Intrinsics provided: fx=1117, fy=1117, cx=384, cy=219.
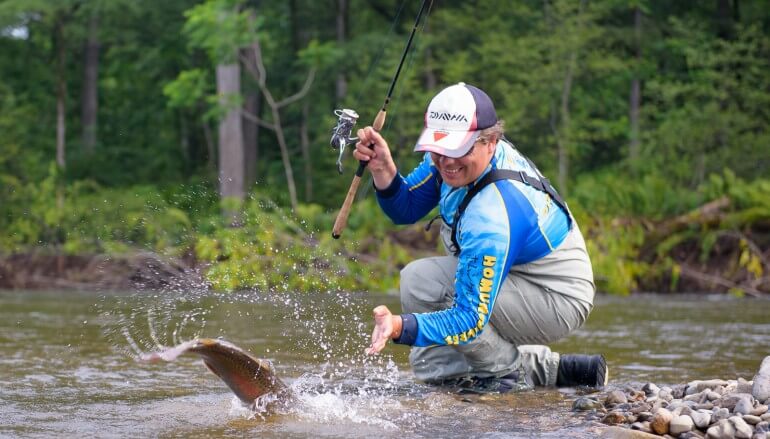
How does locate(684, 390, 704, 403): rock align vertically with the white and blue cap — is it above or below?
below

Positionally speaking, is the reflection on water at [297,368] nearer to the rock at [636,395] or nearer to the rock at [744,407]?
the rock at [636,395]

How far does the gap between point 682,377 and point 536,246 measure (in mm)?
1507

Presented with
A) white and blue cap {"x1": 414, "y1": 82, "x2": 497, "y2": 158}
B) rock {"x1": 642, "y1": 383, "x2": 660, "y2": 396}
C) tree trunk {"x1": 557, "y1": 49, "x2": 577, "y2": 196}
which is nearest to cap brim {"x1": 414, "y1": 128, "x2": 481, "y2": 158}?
white and blue cap {"x1": 414, "y1": 82, "x2": 497, "y2": 158}

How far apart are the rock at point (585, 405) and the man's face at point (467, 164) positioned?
1.07m

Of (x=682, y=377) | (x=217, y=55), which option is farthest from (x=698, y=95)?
(x=682, y=377)

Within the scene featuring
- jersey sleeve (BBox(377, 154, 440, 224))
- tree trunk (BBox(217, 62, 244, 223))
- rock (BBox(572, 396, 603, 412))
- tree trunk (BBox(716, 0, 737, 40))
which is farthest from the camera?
tree trunk (BBox(716, 0, 737, 40))

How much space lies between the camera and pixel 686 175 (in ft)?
55.8

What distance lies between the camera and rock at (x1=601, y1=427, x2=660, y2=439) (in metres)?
4.25

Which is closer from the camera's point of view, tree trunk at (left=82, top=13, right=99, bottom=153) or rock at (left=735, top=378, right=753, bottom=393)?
rock at (left=735, top=378, right=753, bottom=393)

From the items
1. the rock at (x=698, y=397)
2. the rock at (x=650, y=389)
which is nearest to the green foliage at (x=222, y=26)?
the rock at (x=650, y=389)

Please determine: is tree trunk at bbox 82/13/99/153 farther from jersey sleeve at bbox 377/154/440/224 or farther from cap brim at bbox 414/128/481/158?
cap brim at bbox 414/128/481/158

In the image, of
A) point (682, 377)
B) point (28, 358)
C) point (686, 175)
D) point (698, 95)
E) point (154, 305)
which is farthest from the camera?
point (698, 95)

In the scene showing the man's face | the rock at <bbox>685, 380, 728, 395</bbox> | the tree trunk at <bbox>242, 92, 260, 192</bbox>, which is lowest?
the rock at <bbox>685, 380, 728, 395</bbox>

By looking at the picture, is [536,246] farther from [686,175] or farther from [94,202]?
[94,202]
